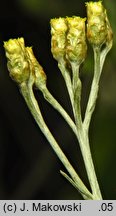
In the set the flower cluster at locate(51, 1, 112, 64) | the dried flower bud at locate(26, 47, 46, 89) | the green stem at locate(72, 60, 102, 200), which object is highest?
the flower cluster at locate(51, 1, 112, 64)

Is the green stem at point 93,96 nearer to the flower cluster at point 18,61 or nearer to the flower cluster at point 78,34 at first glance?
the flower cluster at point 78,34

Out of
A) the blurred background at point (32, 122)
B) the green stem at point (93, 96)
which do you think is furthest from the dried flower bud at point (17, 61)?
the blurred background at point (32, 122)

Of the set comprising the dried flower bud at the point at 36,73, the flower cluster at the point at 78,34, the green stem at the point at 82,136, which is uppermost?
the flower cluster at the point at 78,34

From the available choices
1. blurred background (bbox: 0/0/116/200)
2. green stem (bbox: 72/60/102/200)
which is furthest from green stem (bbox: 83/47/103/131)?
blurred background (bbox: 0/0/116/200)

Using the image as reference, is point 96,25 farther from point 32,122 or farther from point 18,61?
point 32,122

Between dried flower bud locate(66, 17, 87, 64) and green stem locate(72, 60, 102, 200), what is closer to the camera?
green stem locate(72, 60, 102, 200)

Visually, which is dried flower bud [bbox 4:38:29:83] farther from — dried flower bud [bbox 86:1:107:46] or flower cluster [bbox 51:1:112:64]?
dried flower bud [bbox 86:1:107:46]

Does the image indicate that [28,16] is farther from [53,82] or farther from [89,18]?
[89,18]
